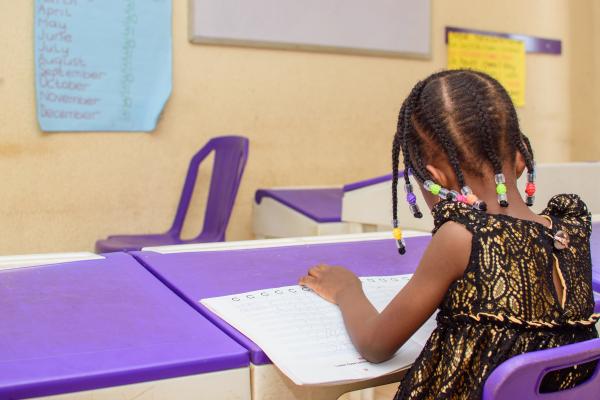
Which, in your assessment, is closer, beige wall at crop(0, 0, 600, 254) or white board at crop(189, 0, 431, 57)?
beige wall at crop(0, 0, 600, 254)

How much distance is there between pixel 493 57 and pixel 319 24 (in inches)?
44.7

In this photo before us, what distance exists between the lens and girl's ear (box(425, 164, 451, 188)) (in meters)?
0.95

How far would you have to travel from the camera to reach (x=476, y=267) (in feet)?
2.79

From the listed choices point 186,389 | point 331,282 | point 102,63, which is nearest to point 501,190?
point 331,282

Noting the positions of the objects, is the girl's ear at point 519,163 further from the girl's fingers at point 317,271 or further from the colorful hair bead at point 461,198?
the girl's fingers at point 317,271

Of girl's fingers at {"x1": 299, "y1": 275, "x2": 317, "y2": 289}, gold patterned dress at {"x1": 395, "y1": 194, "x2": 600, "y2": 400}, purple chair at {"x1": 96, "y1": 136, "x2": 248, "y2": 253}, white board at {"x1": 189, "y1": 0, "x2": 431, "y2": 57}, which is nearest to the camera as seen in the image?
gold patterned dress at {"x1": 395, "y1": 194, "x2": 600, "y2": 400}

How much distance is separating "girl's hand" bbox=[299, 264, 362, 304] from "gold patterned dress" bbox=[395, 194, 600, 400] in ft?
0.59

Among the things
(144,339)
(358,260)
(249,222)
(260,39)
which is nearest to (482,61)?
(260,39)

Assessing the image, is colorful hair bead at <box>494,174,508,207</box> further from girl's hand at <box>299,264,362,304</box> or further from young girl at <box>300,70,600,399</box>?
girl's hand at <box>299,264,362,304</box>

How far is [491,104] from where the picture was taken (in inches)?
36.2

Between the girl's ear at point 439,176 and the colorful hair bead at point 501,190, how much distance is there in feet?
0.22

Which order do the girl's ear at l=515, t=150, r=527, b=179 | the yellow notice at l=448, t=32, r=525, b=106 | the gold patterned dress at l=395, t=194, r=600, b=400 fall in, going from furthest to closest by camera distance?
the yellow notice at l=448, t=32, r=525, b=106, the girl's ear at l=515, t=150, r=527, b=179, the gold patterned dress at l=395, t=194, r=600, b=400

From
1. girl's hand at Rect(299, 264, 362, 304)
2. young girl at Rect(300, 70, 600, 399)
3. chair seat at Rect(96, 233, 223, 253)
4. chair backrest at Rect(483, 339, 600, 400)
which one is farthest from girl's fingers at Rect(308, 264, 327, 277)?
chair seat at Rect(96, 233, 223, 253)

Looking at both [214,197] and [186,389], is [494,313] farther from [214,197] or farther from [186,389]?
→ [214,197]
